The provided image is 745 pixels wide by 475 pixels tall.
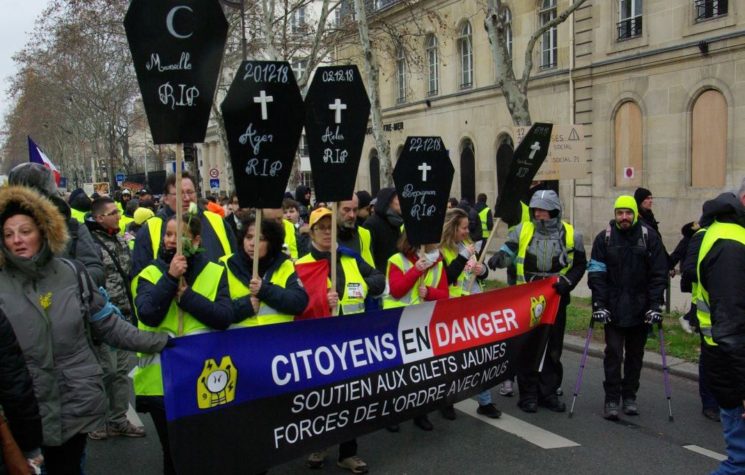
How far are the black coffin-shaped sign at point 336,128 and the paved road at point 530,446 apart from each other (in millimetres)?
2041

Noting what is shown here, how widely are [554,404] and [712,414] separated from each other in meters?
1.33

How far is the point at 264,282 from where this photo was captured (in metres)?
4.29

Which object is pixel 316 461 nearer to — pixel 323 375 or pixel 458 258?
pixel 323 375

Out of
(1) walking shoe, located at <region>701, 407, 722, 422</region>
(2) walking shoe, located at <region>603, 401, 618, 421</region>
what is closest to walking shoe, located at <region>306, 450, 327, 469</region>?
(2) walking shoe, located at <region>603, 401, 618, 421</region>

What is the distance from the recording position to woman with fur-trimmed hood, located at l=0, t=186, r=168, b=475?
124 inches

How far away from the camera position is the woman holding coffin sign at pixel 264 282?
4.23m

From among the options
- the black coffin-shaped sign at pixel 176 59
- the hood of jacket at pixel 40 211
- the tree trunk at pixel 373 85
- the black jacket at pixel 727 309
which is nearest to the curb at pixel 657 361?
the black jacket at pixel 727 309

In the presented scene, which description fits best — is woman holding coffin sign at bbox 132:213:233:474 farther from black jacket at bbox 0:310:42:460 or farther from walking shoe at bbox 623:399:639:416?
walking shoe at bbox 623:399:639:416

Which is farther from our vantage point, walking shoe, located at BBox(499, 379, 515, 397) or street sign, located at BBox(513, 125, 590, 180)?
street sign, located at BBox(513, 125, 590, 180)

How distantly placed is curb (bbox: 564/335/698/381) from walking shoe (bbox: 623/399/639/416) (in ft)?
4.75

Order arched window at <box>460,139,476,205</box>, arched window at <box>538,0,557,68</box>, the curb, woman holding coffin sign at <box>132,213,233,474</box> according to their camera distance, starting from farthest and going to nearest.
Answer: arched window at <box>460,139,476,205</box>
arched window at <box>538,0,557,68</box>
the curb
woman holding coffin sign at <box>132,213,233,474</box>

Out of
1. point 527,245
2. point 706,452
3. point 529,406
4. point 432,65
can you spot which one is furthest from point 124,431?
point 432,65

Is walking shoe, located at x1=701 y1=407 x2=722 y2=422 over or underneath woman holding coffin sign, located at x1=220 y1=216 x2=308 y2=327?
underneath

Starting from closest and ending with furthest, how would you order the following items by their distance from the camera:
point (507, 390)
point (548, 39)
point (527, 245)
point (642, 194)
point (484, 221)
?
point (527, 245) < point (507, 390) < point (642, 194) < point (484, 221) < point (548, 39)
